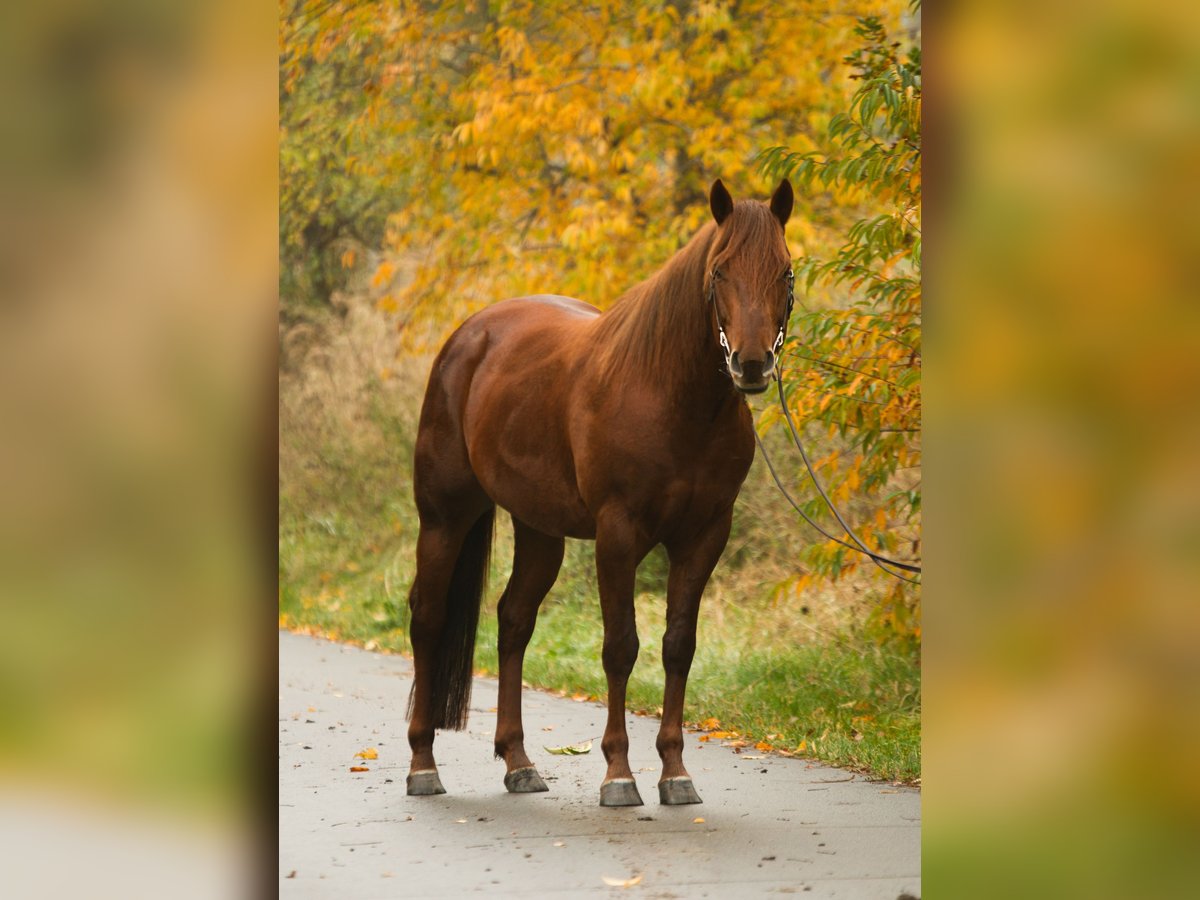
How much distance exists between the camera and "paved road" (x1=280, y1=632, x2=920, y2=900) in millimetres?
5051

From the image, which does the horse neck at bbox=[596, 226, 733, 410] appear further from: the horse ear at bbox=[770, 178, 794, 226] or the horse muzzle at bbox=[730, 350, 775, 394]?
the horse muzzle at bbox=[730, 350, 775, 394]

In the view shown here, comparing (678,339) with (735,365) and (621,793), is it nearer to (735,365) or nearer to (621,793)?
(735,365)

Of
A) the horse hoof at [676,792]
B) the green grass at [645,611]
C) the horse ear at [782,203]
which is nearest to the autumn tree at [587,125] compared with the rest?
the green grass at [645,611]

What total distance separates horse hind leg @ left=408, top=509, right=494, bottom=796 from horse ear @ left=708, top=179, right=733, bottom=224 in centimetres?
221

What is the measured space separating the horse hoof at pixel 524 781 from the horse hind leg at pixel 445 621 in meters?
0.48

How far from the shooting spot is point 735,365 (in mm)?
5570
